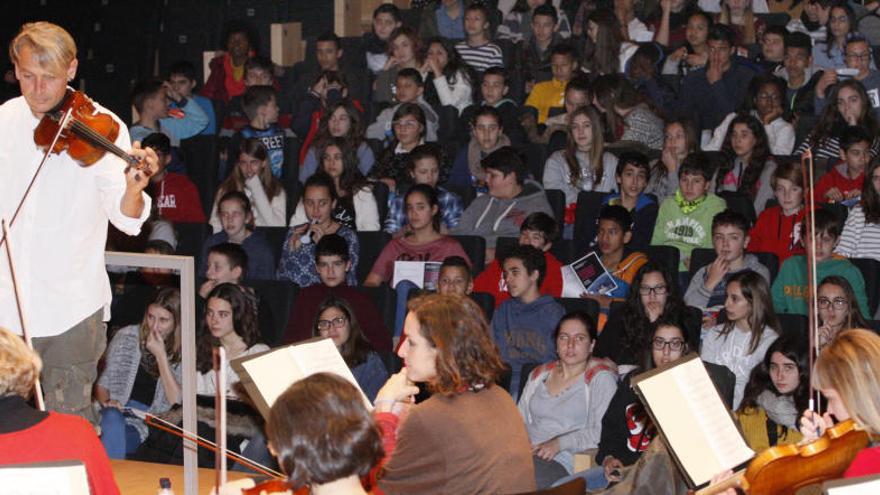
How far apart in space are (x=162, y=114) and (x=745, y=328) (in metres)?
4.21

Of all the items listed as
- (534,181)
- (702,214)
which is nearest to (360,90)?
(534,181)

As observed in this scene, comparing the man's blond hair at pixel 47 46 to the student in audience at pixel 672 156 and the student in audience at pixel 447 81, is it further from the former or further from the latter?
the student in audience at pixel 447 81

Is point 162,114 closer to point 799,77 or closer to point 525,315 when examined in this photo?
point 525,315

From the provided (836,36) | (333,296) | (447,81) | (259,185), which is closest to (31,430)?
(333,296)

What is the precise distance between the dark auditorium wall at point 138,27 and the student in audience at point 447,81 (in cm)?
191

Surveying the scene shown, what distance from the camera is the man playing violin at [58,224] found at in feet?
11.8

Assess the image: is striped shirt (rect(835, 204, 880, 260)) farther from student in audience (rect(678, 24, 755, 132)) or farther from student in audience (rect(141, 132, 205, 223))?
student in audience (rect(141, 132, 205, 223))

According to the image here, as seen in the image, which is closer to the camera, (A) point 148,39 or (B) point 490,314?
(B) point 490,314

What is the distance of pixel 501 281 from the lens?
21.3 feet

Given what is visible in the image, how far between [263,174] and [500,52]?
2.08 m

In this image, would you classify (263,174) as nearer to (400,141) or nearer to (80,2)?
(400,141)

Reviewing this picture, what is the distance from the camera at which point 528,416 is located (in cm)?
562

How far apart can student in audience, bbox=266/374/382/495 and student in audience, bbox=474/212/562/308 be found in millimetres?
3907

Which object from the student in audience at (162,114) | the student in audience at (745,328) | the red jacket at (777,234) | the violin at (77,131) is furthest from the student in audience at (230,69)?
the violin at (77,131)
